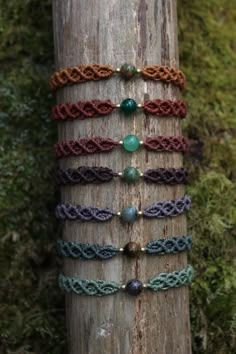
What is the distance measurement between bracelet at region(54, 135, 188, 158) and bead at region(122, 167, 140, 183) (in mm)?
44

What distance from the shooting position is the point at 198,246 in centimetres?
161

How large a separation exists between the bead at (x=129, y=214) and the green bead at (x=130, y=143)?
0.13 metres

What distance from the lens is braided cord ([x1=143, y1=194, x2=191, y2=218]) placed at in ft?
4.26

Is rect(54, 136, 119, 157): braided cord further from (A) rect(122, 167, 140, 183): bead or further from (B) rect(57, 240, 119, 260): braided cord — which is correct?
(B) rect(57, 240, 119, 260): braided cord

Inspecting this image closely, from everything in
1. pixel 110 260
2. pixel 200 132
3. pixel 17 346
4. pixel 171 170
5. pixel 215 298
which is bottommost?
pixel 17 346

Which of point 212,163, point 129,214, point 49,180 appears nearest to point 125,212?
point 129,214

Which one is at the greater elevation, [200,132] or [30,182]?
[200,132]

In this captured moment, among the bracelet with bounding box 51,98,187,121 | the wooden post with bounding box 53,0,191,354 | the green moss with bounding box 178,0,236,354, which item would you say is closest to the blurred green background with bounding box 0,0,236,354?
the green moss with bounding box 178,0,236,354

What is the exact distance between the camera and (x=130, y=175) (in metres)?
1.27

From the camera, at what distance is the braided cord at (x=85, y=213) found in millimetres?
1291

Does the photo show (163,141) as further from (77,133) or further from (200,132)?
(200,132)

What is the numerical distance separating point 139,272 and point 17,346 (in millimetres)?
416

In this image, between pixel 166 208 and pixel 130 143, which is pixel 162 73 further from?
pixel 166 208

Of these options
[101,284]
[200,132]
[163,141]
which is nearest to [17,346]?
[101,284]
